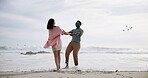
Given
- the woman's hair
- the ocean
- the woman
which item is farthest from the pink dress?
the ocean

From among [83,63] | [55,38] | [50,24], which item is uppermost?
[50,24]

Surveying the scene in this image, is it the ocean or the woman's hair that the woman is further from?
the ocean

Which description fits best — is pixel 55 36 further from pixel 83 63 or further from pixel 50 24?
pixel 83 63

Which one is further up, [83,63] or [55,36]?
[55,36]

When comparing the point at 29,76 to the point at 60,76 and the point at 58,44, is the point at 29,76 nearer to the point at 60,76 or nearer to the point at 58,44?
the point at 60,76

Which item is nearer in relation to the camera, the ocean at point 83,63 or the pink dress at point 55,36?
the pink dress at point 55,36

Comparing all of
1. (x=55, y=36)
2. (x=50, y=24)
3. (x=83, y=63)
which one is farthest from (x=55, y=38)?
(x=83, y=63)

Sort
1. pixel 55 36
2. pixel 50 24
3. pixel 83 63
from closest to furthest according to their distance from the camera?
pixel 50 24, pixel 55 36, pixel 83 63

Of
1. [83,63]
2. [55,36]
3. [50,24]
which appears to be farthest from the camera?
[83,63]

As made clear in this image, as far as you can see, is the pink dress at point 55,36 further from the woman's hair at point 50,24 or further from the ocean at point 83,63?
the ocean at point 83,63

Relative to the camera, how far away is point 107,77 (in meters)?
5.29

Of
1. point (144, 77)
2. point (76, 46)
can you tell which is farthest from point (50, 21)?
point (144, 77)

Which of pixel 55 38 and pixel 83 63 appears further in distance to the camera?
pixel 83 63

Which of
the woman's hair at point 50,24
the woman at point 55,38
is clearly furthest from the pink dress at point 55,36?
the woman's hair at point 50,24
